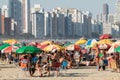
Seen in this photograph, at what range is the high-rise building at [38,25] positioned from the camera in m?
156

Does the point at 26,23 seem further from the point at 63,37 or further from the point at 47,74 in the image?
the point at 47,74

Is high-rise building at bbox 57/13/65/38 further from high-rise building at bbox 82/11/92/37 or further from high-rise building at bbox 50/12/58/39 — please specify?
high-rise building at bbox 82/11/92/37

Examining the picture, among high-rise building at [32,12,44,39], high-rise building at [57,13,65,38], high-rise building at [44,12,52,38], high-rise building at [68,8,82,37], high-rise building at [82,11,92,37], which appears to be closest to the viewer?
high-rise building at [32,12,44,39]

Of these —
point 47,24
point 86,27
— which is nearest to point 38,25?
point 47,24

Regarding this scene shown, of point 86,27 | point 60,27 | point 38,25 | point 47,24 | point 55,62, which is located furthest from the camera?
point 86,27

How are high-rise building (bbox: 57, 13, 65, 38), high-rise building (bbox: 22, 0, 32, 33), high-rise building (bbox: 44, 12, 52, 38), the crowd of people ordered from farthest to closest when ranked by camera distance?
high-rise building (bbox: 22, 0, 32, 33) < high-rise building (bbox: 57, 13, 65, 38) < high-rise building (bbox: 44, 12, 52, 38) < the crowd of people

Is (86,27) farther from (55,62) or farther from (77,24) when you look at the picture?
(55,62)

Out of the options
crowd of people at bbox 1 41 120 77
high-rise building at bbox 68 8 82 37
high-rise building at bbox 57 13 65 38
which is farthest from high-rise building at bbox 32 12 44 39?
crowd of people at bbox 1 41 120 77

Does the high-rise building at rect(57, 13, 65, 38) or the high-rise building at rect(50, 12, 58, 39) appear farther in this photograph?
the high-rise building at rect(57, 13, 65, 38)

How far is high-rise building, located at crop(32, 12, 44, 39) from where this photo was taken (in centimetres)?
15638

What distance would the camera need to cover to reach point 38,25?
518 ft

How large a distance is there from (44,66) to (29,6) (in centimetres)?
18273

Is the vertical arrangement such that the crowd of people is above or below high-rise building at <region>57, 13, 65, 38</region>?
above

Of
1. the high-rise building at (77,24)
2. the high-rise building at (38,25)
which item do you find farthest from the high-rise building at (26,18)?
the high-rise building at (77,24)
